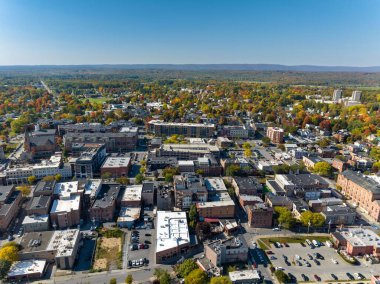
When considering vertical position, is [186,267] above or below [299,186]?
below

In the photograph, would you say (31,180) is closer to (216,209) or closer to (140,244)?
(140,244)

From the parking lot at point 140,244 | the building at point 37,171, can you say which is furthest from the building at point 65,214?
the building at point 37,171

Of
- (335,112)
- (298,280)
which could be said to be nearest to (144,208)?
(298,280)

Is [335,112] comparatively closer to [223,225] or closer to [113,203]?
[223,225]

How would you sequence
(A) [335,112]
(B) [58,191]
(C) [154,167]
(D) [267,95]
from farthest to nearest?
(D) [267,95], (A) [335,112], (C) [154,167], (B) [58,191]

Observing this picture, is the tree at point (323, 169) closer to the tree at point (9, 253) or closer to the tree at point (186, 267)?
the tree at point (186, 267)

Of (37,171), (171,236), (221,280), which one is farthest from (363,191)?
(37,171)

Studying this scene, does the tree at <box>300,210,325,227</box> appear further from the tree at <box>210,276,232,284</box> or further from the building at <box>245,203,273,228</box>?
the tree at <box>210,276,232,284</box>
